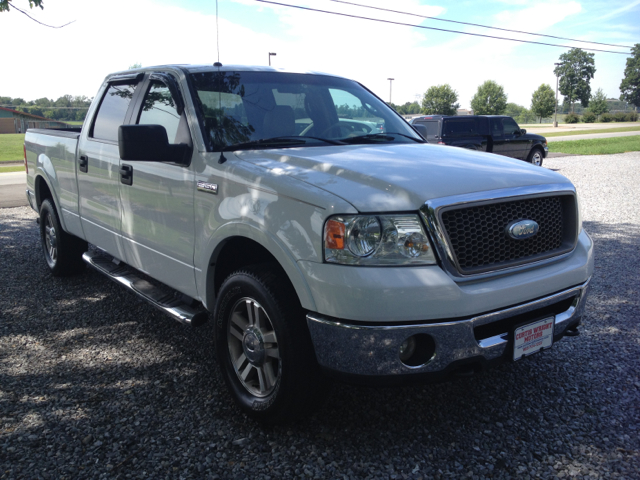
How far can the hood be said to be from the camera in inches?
95.6

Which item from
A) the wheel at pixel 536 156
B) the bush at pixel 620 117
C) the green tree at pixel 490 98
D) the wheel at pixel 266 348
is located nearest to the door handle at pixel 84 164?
the wheel at pixel 266 348

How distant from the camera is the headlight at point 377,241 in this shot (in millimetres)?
2352

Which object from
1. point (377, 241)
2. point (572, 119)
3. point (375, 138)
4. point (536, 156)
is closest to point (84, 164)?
point (375, 138)

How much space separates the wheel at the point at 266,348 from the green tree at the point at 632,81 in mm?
151819

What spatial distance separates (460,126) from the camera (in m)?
16.2

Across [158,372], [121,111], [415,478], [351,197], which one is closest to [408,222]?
[351,197]

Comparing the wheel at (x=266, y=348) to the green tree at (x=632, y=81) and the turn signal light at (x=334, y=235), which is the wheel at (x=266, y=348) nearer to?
the turn signal light at (x=334, y=235)

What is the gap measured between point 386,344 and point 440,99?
327 ft

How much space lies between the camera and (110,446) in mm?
2754

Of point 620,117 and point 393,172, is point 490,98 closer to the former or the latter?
point 620,117

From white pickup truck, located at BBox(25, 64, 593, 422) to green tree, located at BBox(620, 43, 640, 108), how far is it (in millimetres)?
150911

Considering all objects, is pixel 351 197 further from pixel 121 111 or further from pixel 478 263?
pixel 121 111

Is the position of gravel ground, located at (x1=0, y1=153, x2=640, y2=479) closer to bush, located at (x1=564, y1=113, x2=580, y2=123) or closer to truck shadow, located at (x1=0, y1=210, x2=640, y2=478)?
truck shadow, located at (x1=0, y1=210, x2=640, y2=478)

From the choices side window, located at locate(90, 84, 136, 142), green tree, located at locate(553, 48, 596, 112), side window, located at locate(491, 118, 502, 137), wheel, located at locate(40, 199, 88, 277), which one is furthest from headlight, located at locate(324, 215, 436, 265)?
green tree, located at locate(553, 48, 596, 112)
